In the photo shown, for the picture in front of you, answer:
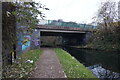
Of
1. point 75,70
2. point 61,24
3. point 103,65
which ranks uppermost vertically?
point 61,24

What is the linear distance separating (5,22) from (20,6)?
26.3 inches

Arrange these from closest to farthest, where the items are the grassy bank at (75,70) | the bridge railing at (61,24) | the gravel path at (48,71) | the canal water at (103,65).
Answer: the gravel path at (48,71), the grassy bank at (75,70), the canal water at (103,65), the bridge railing at (61,24)

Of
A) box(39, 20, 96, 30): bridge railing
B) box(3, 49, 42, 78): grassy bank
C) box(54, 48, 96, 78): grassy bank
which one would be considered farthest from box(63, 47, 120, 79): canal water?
box(39, 20, 96, 30): bridge railing

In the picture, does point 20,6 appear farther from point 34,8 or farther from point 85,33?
point 85,33

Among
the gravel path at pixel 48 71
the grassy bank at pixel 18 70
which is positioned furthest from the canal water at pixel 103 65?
the grassy bank at pixel 18 70

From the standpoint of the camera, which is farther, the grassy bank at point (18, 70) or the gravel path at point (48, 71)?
the gravel path at point (48, 71)

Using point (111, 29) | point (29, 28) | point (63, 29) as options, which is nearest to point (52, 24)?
point (63, 29)

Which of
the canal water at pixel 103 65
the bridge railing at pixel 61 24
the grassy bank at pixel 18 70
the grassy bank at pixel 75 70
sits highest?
the bridge railing at pixel 61 24

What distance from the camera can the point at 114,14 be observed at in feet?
65.9

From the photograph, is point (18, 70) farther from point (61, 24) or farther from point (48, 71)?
point (61, 24)

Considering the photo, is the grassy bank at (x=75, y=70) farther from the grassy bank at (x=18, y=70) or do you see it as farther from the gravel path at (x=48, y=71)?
the grassy bank at (x=18, y=70)

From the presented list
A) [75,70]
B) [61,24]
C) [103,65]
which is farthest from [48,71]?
[61,24]

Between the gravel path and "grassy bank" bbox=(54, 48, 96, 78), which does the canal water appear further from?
the gravel path

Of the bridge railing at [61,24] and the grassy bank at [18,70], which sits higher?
the bridge railing at [61,24]
